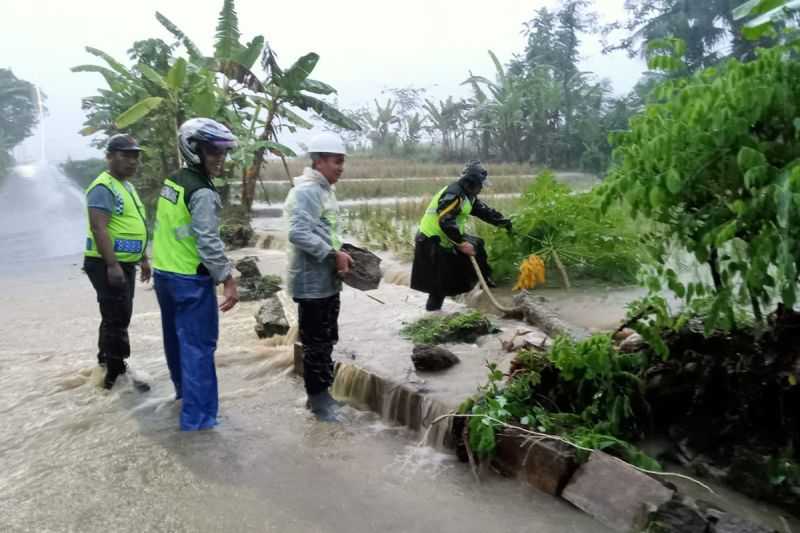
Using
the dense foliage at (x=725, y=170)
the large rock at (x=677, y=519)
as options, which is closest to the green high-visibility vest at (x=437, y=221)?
the dense foliage at (x=725, y=170)

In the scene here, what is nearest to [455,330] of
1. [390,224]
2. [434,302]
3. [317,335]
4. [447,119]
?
[434,302]

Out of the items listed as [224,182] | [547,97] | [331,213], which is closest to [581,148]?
[547,97]

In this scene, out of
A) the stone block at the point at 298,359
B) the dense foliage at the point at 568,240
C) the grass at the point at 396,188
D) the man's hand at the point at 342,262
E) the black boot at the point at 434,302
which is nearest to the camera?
the man's hand at the point at 342,262

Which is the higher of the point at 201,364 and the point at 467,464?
the point at 201,364

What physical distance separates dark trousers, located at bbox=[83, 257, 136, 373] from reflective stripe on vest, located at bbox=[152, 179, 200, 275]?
917mm

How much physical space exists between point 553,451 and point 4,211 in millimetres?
29948

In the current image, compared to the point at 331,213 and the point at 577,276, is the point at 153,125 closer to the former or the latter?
the point at 577,276

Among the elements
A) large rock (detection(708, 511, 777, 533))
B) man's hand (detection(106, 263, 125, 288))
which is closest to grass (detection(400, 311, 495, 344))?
man's hand (detection(106, 263, 125, 288))

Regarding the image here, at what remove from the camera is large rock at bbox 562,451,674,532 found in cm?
315

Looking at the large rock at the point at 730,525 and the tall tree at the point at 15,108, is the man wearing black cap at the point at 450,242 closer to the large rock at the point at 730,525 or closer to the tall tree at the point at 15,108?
the large rock at the point at 730,525

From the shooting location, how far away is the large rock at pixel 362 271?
459 centimetres

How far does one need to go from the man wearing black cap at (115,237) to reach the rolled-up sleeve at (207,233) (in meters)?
1.06

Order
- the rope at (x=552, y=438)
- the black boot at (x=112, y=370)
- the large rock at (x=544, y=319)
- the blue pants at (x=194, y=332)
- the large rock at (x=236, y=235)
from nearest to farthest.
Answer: the rope at (x=552, y=438), the blue pants at (x=194, y=332), the black boot at (x=112, y=370), the large rock at (x=544, y=319), the large rock at (x=236, y=235)

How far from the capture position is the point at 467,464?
4074 mm
